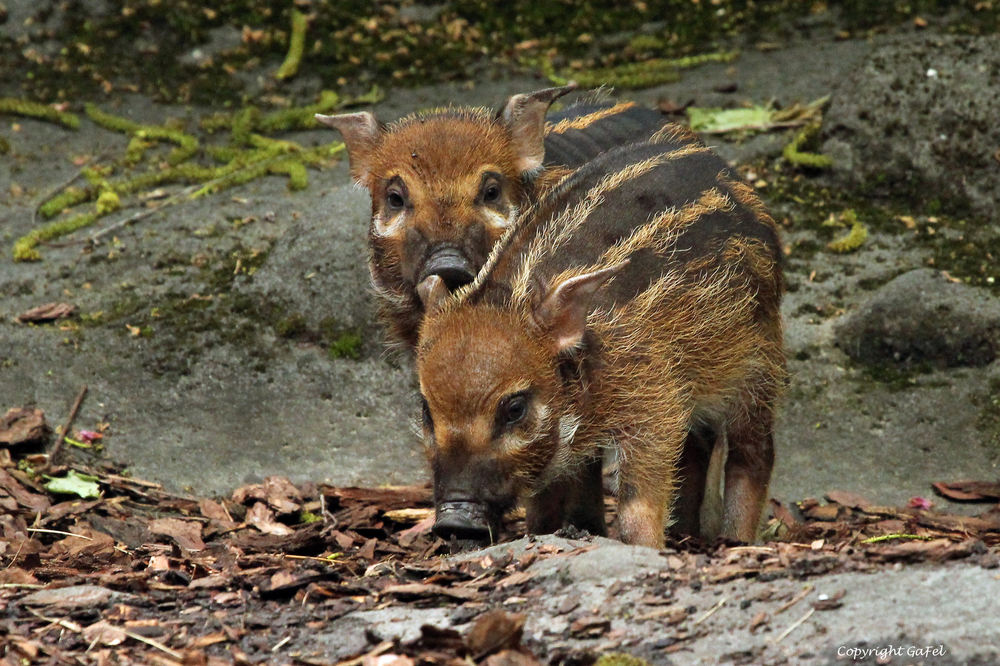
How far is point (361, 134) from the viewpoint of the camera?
7.25m

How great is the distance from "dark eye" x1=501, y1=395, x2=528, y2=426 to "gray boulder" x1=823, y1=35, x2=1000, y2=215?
5.13m

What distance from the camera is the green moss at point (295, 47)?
1141 centimetres

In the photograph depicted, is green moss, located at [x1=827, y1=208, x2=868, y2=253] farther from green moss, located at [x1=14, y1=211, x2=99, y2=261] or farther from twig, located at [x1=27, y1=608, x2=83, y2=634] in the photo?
twig, located at [x1=27, y1=608, x2=83, y2=634]

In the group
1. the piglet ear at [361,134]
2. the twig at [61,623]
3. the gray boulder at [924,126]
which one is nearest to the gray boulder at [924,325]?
the gray boulder at [924,126]

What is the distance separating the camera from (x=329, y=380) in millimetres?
7949

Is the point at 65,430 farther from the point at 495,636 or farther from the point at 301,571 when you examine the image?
the point at 495,636

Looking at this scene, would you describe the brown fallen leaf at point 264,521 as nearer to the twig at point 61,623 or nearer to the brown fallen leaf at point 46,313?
the twig at point 61,623

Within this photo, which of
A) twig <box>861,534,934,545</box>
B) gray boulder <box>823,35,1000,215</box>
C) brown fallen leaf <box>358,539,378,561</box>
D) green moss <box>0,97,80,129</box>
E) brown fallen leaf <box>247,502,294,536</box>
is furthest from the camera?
green moss <box>0,97,80,129</box>

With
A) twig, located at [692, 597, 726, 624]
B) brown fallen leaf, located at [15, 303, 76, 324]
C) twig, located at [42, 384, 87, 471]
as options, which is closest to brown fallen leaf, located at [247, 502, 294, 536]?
twig, located at [42, 384, 87, 471]

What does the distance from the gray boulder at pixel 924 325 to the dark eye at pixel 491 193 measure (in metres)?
2.65

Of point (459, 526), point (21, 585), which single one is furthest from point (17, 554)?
point (459, 526)

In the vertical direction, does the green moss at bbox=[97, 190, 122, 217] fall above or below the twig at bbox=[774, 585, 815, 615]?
above

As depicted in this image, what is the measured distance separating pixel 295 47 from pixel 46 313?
4.51 metres

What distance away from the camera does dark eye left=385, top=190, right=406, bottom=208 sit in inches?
266
